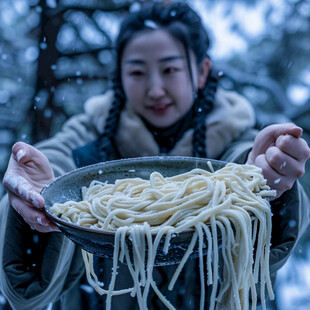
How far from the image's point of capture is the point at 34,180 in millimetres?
915

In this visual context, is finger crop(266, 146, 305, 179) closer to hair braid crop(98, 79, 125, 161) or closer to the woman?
the woman

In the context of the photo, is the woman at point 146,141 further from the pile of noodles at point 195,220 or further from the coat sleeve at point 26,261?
the pile of noodles at point 195,220

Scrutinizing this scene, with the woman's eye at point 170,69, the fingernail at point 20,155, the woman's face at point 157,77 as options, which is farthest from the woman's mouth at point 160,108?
the fingernail at point 20,155

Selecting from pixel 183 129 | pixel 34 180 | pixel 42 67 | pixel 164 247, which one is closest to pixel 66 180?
pixel 34 180

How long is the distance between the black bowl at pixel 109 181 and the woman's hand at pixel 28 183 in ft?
0.09

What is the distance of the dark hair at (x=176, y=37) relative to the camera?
1340mm

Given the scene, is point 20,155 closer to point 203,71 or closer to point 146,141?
point 146,141

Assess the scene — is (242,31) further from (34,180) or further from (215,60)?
(34,180)

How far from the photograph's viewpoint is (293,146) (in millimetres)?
772

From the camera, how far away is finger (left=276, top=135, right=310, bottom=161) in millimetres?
771

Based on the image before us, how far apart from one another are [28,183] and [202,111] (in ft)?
2.55

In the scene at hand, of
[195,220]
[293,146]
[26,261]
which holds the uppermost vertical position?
[293,146]

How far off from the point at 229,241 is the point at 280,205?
1.22ft

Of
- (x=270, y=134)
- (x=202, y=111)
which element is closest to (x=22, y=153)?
(x=270, y=134)
